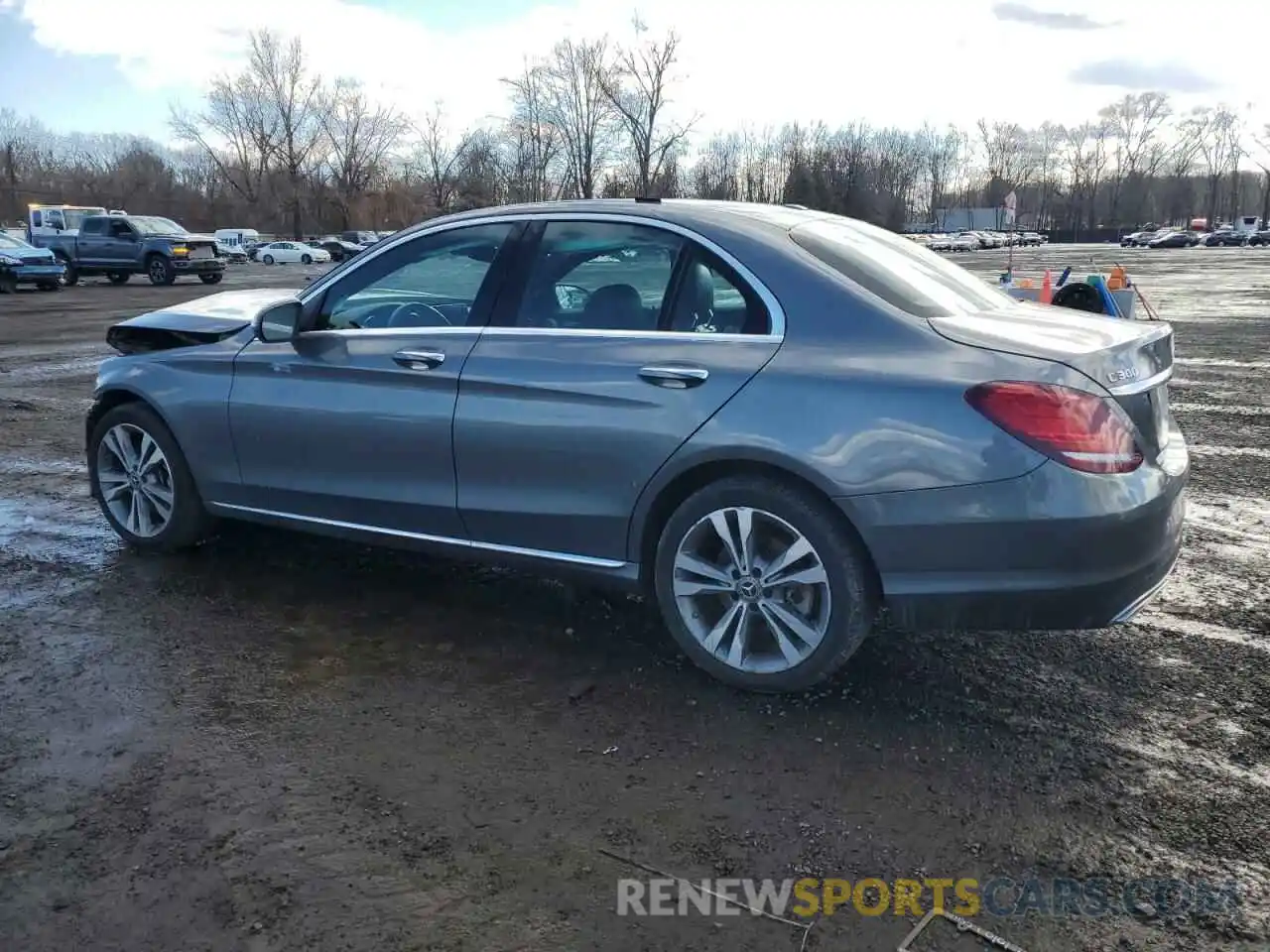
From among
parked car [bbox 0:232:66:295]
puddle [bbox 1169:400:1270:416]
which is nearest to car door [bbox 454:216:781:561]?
puddle [bbox 1169:400:1270:416]

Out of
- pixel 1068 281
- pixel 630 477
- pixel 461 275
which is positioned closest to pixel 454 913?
pixel 630 477

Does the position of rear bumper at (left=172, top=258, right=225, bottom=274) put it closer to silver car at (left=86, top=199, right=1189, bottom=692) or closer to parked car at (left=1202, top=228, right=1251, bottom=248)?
silver car at (left=86, top=199, right=1189, bottom=692)

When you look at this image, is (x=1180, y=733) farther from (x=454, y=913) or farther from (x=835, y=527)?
(x=454, y=913)

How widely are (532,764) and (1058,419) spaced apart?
1.88m

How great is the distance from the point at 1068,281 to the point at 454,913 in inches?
542

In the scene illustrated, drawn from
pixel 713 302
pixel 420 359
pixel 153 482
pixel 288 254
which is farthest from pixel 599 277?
pixel 288 254

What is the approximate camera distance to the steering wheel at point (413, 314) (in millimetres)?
Result: 4297

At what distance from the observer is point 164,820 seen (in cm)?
287

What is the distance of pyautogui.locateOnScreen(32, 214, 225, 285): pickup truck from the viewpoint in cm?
3080

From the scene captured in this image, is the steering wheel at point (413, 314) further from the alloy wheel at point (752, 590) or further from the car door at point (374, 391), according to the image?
the alloy wheel at point (752, 590)

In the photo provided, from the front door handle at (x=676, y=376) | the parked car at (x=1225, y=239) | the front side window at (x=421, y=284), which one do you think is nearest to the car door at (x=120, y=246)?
the front side window at (x=421, y=284)

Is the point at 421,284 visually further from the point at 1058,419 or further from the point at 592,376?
the point at 1058,419

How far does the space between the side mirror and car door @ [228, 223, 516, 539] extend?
4 centimetres

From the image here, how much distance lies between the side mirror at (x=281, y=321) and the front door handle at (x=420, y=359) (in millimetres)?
588
